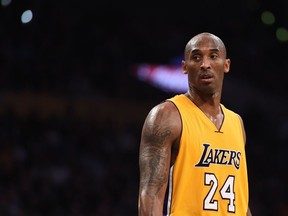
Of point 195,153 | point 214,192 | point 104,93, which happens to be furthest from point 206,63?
point 104,93

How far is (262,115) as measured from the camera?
49.3 ft

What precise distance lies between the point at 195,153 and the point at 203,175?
0.45 feet

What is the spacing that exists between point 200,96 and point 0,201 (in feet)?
21.2

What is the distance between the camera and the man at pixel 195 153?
13.9ft

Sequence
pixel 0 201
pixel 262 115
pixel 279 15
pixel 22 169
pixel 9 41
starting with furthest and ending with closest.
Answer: pixel 279 15
pixel 262 115
pixel 9 41
pixel 22 169
pixel 0 201

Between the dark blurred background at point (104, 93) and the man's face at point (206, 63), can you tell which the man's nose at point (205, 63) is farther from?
the dark blurred background at point (104, 93)

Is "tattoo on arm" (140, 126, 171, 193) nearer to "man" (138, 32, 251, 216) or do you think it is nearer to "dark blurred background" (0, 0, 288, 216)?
"man" (138, 32, 251, 216)

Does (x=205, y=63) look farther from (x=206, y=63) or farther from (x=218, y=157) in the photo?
(x=218, y=157)

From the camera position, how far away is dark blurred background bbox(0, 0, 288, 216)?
11.3 meters

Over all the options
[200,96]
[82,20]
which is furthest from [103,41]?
[200,96]

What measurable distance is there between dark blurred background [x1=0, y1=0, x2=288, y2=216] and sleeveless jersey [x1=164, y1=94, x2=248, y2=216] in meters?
6.29

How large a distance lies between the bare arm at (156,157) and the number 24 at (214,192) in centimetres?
26

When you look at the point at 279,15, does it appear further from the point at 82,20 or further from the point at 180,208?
the point at 180,208

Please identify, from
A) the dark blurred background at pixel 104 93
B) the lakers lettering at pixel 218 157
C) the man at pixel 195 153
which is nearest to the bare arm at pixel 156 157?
the man at pixel 195 153
